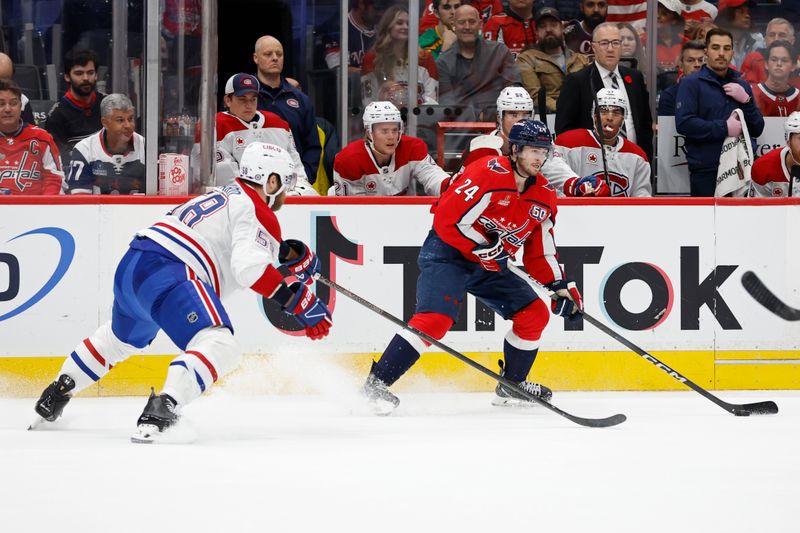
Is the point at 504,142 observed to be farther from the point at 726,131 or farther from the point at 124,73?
the point at 124,73

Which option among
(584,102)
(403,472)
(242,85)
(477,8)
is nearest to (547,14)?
(477,8)

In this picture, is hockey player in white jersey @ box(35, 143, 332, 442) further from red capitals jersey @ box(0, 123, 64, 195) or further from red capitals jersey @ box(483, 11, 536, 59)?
red capitals jersey @ box(483, 11, 536, 59)

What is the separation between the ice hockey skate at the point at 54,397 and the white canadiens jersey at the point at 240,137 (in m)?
2.00

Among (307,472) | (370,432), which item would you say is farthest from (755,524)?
(370,432)

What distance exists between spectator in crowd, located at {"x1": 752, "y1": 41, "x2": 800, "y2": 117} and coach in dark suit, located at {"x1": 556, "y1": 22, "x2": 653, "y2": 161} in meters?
0.88

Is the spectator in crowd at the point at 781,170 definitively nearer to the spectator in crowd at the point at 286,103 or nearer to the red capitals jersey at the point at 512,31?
the red capitals jersey at the point at 512,31

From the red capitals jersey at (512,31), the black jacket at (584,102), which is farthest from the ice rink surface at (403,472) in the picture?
the red capitals jersey at (512,31)

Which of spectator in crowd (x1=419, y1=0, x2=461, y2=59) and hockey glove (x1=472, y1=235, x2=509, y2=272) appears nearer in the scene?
hockey glove (x1=472, y1=235, x2=509, y2=272)

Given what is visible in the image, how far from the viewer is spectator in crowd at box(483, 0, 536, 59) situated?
6898 millimetres

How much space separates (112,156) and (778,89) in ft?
12.5

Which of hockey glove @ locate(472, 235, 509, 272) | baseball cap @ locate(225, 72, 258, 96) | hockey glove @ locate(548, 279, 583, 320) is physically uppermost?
baseball cap @ locate(225, 72, 258, 96)

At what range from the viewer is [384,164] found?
6105 millimetres

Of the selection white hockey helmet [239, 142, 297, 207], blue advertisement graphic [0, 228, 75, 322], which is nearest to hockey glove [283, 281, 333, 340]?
white hockey helmet [239, 142, 297, 207]

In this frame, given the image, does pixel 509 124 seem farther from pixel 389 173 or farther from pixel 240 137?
pixel 240 137
